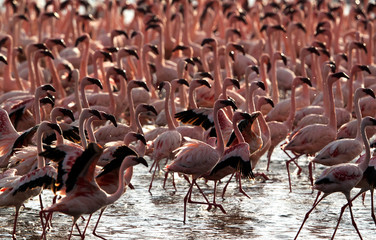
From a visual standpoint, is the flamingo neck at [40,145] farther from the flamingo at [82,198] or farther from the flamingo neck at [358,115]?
the flamingo neck at [358,115]

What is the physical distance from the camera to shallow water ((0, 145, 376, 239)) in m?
7.33

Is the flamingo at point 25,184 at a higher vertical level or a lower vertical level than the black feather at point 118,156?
lower

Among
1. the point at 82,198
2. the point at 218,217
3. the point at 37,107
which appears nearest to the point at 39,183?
the point at 82,198

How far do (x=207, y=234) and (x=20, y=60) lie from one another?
13.8 metres

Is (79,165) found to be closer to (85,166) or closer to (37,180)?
(85,166)

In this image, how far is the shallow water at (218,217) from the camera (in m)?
7.33

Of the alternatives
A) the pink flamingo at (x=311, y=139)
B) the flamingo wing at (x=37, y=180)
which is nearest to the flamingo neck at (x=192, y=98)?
the pink flamingo at (x=311, y=139)

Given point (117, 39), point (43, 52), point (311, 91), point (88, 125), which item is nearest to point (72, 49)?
point (117, 39)

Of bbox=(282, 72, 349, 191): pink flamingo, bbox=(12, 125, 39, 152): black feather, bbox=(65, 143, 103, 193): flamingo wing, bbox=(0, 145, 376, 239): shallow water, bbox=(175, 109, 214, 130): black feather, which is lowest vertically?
bbox=(0, 145, 376, 239): shallow water

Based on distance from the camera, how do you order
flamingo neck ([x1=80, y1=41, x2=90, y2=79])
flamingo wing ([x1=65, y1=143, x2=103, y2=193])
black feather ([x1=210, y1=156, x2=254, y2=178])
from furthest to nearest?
1. flamingo neck ([x1=80, y1=41, x2=90, y2=79])
2. black feather ([x1=210, y1=156, x2=254, y2=178])
3. flamingo wing ([x1=65, y1=143, x2=103, y2=193])

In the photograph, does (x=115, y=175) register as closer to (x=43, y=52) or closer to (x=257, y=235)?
(x=257, y=235)

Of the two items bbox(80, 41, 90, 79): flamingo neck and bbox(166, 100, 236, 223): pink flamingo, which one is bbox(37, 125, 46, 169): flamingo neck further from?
bbox(80, 41, 90, 79): flamingo neck

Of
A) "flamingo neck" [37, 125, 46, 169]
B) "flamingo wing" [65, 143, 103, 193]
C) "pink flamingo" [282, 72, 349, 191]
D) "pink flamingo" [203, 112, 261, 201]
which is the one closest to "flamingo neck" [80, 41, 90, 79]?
"pink flamingo" [282, 72, 349, 191]

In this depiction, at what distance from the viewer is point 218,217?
8.11 metres
